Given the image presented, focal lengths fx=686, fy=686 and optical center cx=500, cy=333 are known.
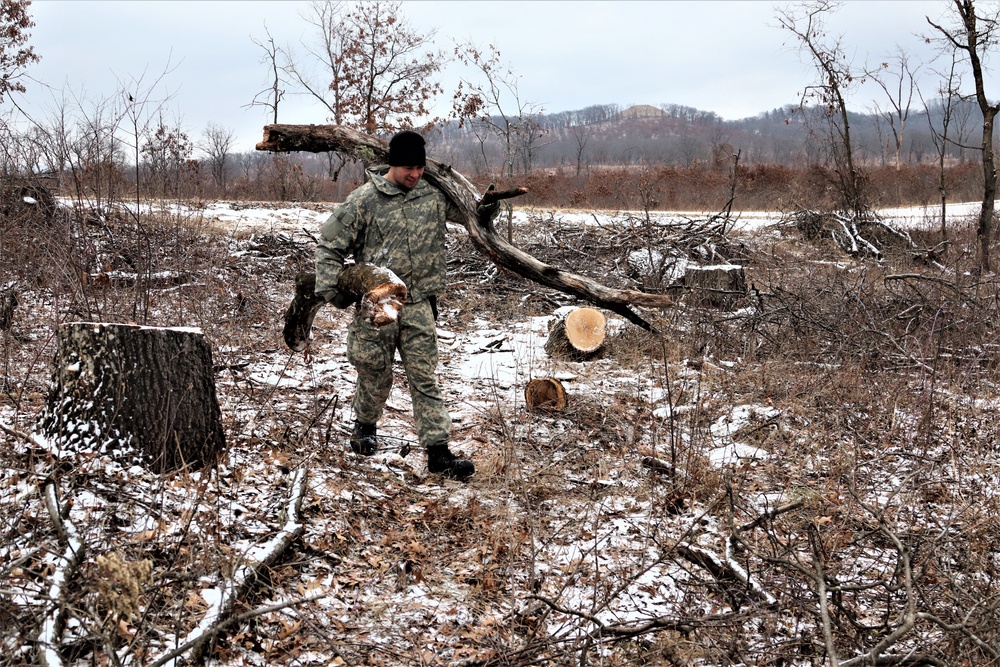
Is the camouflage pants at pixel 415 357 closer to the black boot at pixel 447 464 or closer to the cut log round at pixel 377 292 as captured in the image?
the black boot at pixel 447 464

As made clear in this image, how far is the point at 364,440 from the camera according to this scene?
455cm

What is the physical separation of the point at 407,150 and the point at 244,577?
8.54 feet

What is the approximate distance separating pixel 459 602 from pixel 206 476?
154 centimetres

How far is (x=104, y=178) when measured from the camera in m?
6.83

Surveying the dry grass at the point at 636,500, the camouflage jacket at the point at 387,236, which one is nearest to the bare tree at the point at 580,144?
the dry grass at the point at 636,500

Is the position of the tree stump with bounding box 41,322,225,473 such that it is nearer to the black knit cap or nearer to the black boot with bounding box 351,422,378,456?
the black boot with bounding box 351,422,378,456

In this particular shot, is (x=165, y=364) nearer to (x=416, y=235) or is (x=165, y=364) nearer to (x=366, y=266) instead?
(x=366, y=266)

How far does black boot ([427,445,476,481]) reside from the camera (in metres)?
4.29

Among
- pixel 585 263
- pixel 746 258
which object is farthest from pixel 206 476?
pixel 746 258

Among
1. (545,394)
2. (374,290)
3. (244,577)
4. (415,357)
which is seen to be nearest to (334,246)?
(374,290)

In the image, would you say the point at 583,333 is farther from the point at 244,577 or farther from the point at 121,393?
the point at 244,577

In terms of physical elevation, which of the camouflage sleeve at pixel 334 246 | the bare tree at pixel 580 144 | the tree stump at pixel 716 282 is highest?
the bare tree at pixel 580 144

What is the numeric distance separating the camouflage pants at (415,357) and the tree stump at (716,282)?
17.2 ft

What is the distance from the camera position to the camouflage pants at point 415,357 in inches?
171
